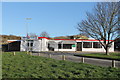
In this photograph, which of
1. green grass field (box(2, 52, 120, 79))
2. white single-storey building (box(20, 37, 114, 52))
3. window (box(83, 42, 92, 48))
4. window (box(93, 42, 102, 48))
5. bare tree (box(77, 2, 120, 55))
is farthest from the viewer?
window (box(93, 42, 102, 48))

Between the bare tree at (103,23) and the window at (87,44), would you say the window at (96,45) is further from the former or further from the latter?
the bare tree at (103,23)

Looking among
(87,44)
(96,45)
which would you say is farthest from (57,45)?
(96,45)

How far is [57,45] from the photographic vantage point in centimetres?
4628

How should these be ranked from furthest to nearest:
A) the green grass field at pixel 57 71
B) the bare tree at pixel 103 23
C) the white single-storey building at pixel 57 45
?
1. the white single-storey building at pixel 57 45
2. the bare tree at pixel 103 23
3. the green grass field at pixel 57 71

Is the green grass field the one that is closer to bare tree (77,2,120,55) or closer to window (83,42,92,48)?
bare tree (77,2,120,55)

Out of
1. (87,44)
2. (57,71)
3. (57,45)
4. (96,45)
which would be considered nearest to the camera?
(57,71)

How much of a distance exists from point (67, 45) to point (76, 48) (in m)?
2.69

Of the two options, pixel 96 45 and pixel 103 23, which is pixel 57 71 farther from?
pixel 96 45

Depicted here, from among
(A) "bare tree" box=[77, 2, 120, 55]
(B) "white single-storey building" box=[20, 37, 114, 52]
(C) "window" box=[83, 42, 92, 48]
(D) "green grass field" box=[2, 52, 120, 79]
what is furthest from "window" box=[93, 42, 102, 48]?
(D) "green grass field" box=[2, 52, 120, 79]

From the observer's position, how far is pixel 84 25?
95.7ft

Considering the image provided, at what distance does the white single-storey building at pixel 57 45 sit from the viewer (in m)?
44.3

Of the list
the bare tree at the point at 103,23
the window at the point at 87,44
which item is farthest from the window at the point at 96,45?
the bare tree at the point at 103,23

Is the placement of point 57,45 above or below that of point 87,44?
below

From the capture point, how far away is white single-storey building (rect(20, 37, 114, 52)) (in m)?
44.3
